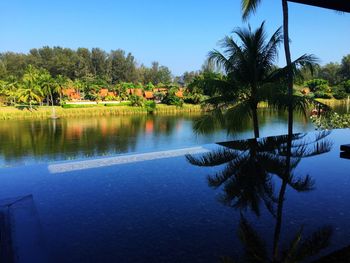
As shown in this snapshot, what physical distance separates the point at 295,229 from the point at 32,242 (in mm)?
1504

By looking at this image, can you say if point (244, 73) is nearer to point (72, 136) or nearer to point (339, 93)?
point (72, 136)

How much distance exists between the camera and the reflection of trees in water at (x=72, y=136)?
59.0 feet

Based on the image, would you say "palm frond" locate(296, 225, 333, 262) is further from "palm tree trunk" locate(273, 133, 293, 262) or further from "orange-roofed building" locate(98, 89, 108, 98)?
"orange-roofed building" locate(98, 89, 108, 98)

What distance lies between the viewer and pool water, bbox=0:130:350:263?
66.9 inches

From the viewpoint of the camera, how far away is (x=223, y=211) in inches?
86.8

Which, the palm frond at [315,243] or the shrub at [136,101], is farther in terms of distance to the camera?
the shrub at [136,101]

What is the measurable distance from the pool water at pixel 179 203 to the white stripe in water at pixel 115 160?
0.01 metres

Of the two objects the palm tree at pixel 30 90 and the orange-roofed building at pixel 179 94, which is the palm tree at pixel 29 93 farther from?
the orange-roofed building at pixel 179 94

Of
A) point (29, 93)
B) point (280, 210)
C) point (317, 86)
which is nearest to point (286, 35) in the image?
point (280, 210)

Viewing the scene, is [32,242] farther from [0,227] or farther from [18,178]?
[18,178]

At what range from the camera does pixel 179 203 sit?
2.43 m

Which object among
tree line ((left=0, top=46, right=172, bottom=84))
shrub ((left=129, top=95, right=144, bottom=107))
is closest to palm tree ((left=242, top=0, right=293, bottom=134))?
shrub ((left=129, top=95, right=144, bottom=107))

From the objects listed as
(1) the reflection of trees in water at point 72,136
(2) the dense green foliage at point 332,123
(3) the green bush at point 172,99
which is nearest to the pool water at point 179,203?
(2) the dense green foliage at point 332,123

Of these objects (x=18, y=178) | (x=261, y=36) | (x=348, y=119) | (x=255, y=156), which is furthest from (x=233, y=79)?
(x=18, y=178)
